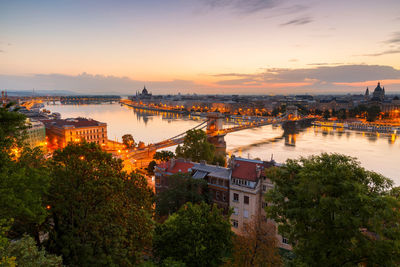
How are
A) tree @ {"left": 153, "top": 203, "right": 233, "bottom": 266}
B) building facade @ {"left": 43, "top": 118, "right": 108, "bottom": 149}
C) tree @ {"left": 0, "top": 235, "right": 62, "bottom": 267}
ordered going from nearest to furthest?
tree @ {"left": 0, "top": 235, "right": 62, "bottom": 267}
tree @ {"left": 153, "top": 203, "right": 233, "bottom": 266}
building facade @ {"left": 43, "top": 118, "right": 108, "bottom": 149}

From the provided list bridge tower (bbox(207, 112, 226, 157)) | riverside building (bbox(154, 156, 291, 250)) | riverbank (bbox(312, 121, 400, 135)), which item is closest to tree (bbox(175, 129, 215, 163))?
riverside building (bbox(154, 156, 291, 250))

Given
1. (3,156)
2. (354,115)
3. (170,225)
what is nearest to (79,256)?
(3,156)

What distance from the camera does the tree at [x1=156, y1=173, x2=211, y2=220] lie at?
56.8ft

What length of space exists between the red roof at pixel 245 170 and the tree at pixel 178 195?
2.44 metres

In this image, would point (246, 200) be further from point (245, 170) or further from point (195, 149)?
point (195, 149)

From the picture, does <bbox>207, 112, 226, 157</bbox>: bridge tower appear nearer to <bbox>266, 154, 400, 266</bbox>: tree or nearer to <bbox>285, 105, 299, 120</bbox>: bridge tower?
<bbox>266, 154, 400, 266</bbox>: tree

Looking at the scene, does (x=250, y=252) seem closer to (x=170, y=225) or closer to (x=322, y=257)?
(x=170, y=225)

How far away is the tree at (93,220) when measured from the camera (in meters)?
7.52

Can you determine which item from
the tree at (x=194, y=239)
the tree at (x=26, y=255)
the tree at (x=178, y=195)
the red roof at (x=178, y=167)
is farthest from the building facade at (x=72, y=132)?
the tree at (x=26, y=255)

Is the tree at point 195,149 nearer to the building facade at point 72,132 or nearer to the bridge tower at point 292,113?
the building facade at point 72,132

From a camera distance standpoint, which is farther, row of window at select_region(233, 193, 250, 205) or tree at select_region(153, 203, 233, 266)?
row of window at select_region(233, 193, 250, 205)

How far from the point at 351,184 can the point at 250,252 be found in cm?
613

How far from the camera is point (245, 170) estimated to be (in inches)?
731

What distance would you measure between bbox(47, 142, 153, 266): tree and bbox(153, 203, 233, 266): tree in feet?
10.3
